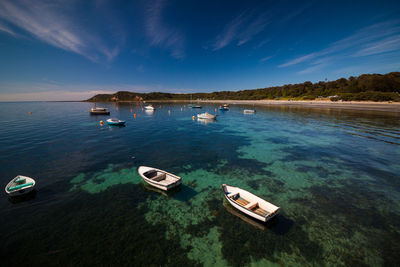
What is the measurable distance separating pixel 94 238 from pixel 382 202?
25.6m

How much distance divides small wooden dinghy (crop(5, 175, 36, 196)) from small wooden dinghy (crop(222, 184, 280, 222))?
1904 cm

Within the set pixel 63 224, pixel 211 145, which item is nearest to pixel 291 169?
pixel 211 145

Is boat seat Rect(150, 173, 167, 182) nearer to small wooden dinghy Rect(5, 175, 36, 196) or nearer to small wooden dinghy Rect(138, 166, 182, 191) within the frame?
small wooden dinghy Rect(138, 166, 182, 191)

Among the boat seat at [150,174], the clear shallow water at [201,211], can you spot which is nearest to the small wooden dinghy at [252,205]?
the clear shallow water at [201,211]

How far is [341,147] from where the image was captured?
28.9 metres

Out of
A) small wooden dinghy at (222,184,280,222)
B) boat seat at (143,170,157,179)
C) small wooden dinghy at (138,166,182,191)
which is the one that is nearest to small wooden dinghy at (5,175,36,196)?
small wooden dinghy at (138,166,182,191)

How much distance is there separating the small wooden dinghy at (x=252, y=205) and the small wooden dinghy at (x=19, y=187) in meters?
19.0

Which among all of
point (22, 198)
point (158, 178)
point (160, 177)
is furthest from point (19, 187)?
point (160, 177)

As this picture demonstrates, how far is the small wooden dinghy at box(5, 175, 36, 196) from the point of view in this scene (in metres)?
13.7

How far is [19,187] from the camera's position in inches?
555

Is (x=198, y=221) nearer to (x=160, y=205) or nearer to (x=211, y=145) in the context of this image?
(x=160, y=205)

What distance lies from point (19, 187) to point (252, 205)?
21.6 meters

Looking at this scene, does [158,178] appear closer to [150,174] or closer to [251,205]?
[150,174]

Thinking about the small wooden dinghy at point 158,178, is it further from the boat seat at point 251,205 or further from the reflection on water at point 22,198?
the reflection on water at point 22,198
